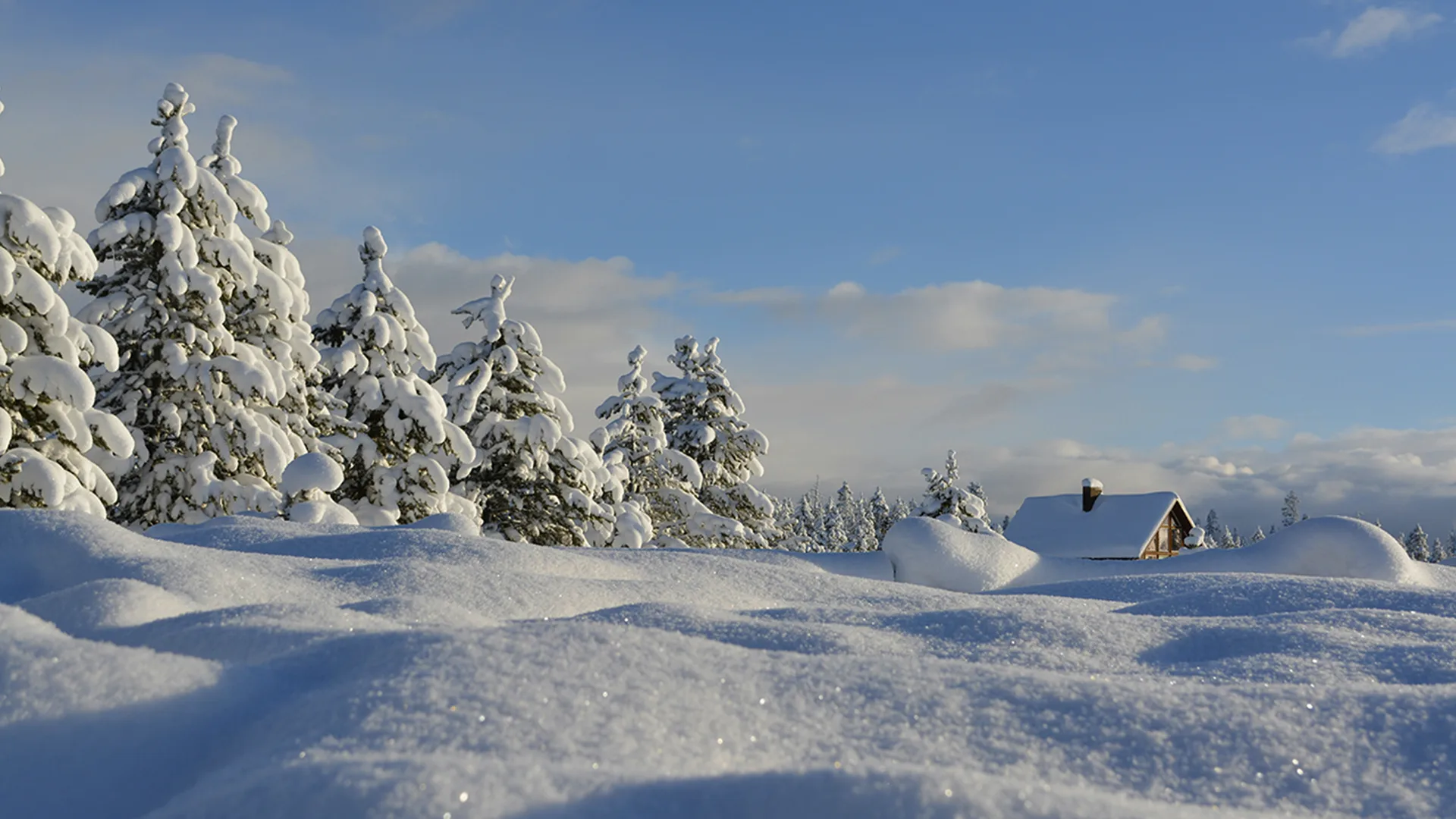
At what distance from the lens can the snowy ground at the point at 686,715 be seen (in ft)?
4.45

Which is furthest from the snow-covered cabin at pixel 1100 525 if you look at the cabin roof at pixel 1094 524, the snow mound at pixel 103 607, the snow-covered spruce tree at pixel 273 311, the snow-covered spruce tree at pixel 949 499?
the snow mound at pixel 103 607

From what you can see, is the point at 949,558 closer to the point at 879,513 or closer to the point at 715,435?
the point at 715,435

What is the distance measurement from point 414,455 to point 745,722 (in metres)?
16.5

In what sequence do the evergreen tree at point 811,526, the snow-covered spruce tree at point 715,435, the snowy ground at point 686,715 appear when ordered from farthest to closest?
the evergreen tree at point 811,526
the snow-covered spruce tree at point 715,435
the snowy ground at point 686,715

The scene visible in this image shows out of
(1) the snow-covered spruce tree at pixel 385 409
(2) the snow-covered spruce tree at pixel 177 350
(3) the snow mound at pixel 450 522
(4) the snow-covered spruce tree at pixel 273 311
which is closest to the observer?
(3) the snow mound at pixel 450 522

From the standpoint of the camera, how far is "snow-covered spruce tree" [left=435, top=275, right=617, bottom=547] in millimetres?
18938

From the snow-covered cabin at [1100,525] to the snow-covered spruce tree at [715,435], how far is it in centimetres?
1359

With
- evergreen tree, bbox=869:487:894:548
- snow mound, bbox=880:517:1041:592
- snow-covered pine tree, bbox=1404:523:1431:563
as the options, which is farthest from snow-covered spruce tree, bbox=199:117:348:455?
snow-covered pine tree, bbox=1404:523:1431:563

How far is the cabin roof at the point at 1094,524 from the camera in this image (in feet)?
121

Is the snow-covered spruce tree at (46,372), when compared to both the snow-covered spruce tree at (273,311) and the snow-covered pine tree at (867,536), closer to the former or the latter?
the snow-covered spruce tree at (273,311)

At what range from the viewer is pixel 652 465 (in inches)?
1024

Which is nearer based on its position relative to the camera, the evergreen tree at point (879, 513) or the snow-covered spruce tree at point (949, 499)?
the snow-covered spruce tree at point (949, 499)

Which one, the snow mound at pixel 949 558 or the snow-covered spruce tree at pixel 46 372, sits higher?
the snow-covered spruce tree at pixel 46 372

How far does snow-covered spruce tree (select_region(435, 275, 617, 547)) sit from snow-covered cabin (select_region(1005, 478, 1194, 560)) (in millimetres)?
22070
